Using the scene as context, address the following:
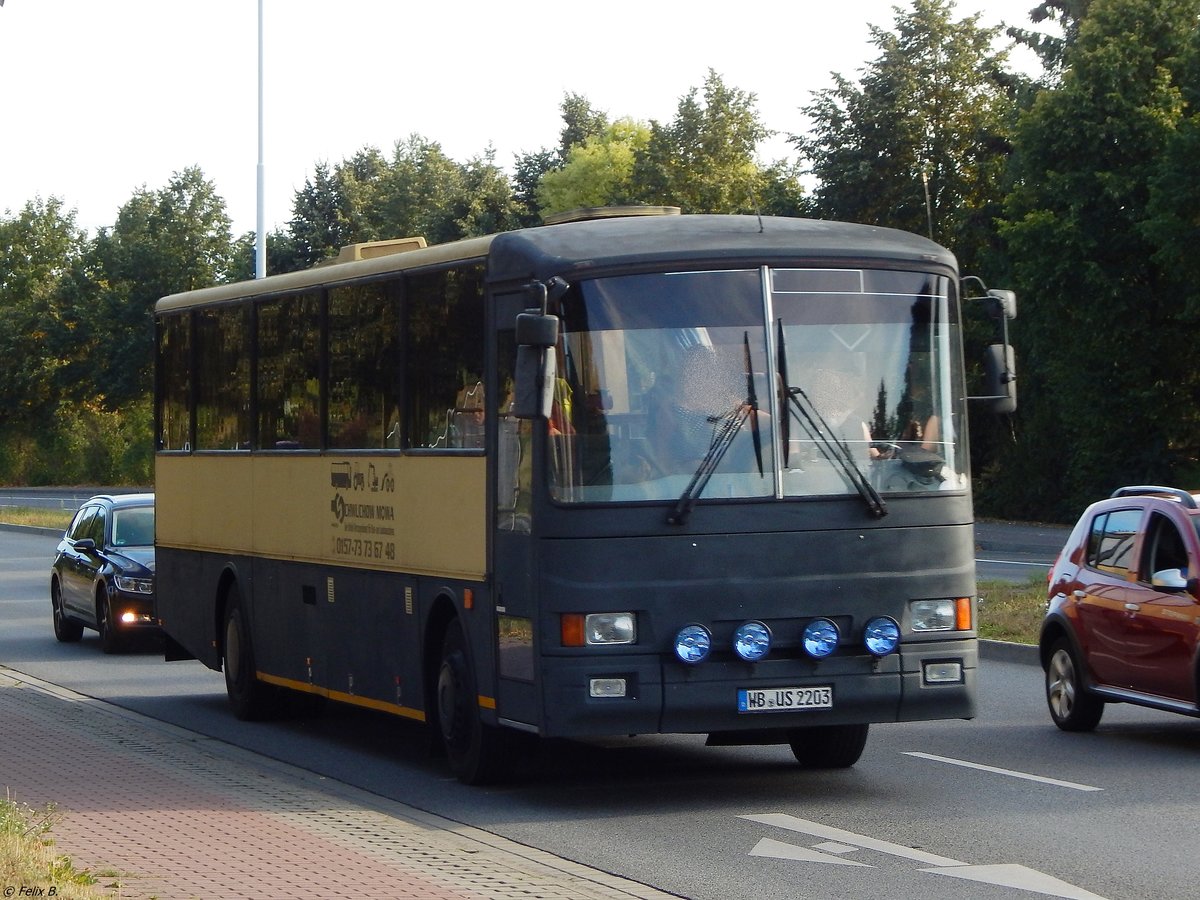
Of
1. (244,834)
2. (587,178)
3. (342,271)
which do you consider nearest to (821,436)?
(244,834)

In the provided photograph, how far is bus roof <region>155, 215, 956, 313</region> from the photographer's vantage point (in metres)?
10.6

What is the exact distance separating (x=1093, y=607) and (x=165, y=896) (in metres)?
7.73

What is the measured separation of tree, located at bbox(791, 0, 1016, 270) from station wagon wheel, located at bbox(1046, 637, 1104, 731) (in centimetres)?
4625

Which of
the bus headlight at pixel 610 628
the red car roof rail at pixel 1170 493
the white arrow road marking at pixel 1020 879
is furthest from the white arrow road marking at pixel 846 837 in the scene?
the red car roof rail at pixel 1170 493

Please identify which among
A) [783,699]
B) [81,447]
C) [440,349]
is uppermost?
[81,447]

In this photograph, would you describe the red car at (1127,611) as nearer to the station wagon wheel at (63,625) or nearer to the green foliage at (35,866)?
the green foliage at (35,866)

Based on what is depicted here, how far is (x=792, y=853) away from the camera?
30.2ft

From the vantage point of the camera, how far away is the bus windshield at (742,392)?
1036 centimetres

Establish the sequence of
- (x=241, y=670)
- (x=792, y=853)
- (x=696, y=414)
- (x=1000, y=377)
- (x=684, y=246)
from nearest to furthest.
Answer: (x=792, y=853) < (x=696, y=414) < (x=684, y=246) < (x=1000, y=377) < (x=241, y=670)

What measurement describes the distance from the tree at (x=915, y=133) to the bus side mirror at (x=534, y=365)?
5025 cm

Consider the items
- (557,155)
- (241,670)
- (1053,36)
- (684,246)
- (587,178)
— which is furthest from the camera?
(557,155)

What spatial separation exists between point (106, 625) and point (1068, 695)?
12.0 metres

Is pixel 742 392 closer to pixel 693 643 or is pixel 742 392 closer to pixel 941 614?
pixel 693 643

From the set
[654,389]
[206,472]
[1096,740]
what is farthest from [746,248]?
[206,472]
